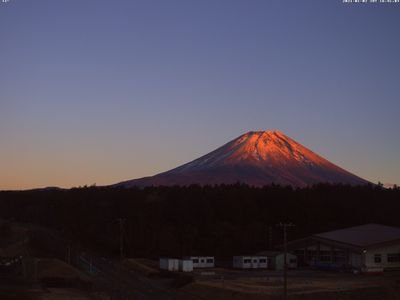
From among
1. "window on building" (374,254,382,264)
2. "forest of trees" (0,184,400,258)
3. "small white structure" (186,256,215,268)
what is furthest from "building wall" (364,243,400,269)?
"forest of trees" (0,184,400,258)

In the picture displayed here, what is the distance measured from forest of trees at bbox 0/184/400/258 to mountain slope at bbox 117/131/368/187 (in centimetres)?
2031

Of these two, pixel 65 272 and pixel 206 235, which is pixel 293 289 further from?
pixel 206 235

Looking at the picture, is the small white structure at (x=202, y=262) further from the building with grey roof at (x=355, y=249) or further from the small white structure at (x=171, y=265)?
the building with grey roof at (x=355, y=249)

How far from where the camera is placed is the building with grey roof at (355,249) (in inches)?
1890

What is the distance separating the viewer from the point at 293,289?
1399 inches

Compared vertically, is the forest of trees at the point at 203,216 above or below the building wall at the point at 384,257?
above

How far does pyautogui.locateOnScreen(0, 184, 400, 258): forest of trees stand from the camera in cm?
6300

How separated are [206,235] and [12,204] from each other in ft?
129

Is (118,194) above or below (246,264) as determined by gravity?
above

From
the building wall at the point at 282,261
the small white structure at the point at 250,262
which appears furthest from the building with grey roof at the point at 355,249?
the small white structure at the point at 250,262

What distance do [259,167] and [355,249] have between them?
2440 inches

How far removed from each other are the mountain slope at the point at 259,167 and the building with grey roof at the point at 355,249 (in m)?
44.9

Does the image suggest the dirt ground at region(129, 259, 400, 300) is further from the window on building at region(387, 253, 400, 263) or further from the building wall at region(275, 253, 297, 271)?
the building wall at region(275, 253, 297, 271)

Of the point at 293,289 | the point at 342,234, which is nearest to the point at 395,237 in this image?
the point at 342,234
